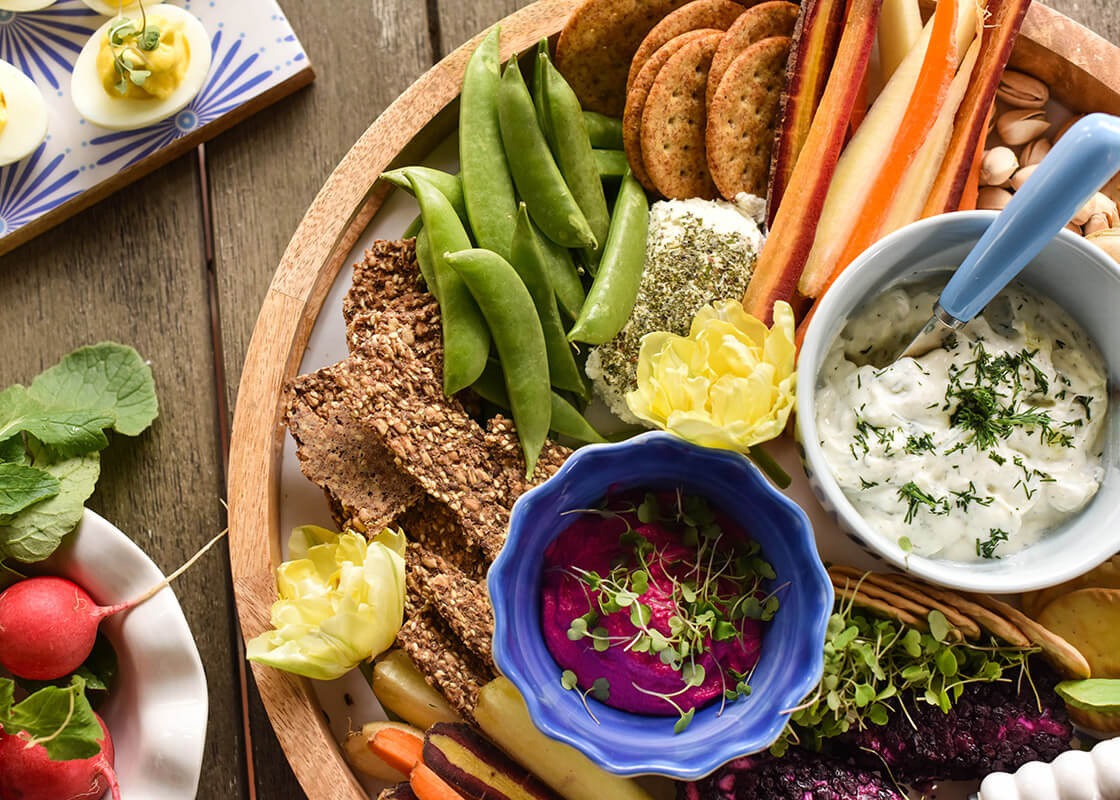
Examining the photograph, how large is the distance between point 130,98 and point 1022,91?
1.50m

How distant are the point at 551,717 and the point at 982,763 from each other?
2.08 ft

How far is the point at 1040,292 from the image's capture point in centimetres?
125

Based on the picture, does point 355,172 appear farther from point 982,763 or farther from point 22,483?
point 982,763

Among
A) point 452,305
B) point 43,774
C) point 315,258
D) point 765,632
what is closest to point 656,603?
point 765,632

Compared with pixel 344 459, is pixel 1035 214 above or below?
above

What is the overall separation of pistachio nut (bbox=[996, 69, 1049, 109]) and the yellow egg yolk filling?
139cm

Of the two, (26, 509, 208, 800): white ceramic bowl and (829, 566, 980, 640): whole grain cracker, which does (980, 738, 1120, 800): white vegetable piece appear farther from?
(26, 509, 208, 800): white ceramic bowl

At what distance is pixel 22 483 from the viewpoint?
1363 mm

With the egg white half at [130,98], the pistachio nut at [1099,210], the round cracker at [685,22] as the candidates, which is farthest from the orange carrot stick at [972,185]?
the egg white half at [130,98]

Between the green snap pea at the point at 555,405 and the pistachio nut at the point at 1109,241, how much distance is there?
80cm

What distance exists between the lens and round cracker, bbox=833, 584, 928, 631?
4.11 feet

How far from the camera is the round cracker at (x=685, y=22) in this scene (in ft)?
4.37

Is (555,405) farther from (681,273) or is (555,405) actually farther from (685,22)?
(685,22)

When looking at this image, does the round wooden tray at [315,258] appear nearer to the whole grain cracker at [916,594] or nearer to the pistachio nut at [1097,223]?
the pistachio nut at [1097,223]
